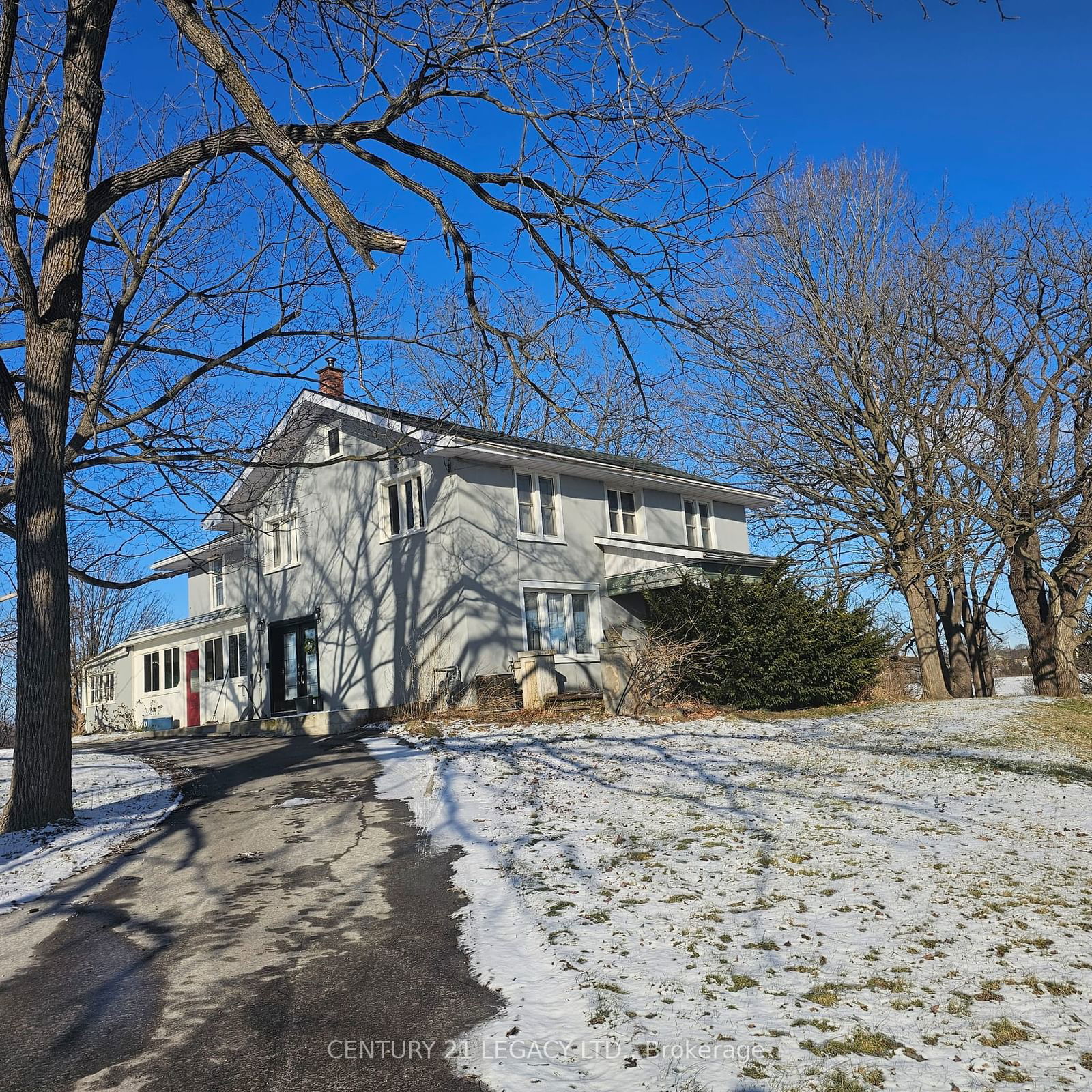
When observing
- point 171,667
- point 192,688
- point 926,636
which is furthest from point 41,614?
point 171,667

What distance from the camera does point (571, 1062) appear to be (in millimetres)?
3910

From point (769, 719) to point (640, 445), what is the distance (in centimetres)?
935

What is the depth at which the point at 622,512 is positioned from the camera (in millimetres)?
23203

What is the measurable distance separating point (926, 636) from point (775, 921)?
51.4 feet

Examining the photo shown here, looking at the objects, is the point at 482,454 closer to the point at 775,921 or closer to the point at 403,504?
the point at 403,504

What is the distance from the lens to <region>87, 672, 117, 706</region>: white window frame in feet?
103

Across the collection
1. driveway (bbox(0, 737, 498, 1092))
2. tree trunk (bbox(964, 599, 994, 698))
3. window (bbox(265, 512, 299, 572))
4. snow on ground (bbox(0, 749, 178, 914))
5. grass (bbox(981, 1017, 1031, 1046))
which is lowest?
grass (bbox(981, 1017, 1031, 1046))

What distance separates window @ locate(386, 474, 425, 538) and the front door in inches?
151

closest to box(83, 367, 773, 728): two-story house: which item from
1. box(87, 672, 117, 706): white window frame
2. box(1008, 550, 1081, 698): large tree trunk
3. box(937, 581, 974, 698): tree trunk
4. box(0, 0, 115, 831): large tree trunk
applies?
box(937, 581, 974, 698): tree trunk

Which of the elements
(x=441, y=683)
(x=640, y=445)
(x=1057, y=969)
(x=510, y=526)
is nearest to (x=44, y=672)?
(x=640, y=445)

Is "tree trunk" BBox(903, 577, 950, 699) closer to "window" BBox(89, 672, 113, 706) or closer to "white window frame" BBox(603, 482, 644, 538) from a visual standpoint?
"white window frame" BBox(603, 482, 644, 538)

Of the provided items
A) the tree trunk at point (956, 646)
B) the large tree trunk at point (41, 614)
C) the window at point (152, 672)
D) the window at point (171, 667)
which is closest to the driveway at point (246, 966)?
the large tree trunk at point (41, 614)

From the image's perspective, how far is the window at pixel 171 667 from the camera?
28.4 metres

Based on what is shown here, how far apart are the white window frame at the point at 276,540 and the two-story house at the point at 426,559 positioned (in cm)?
6
